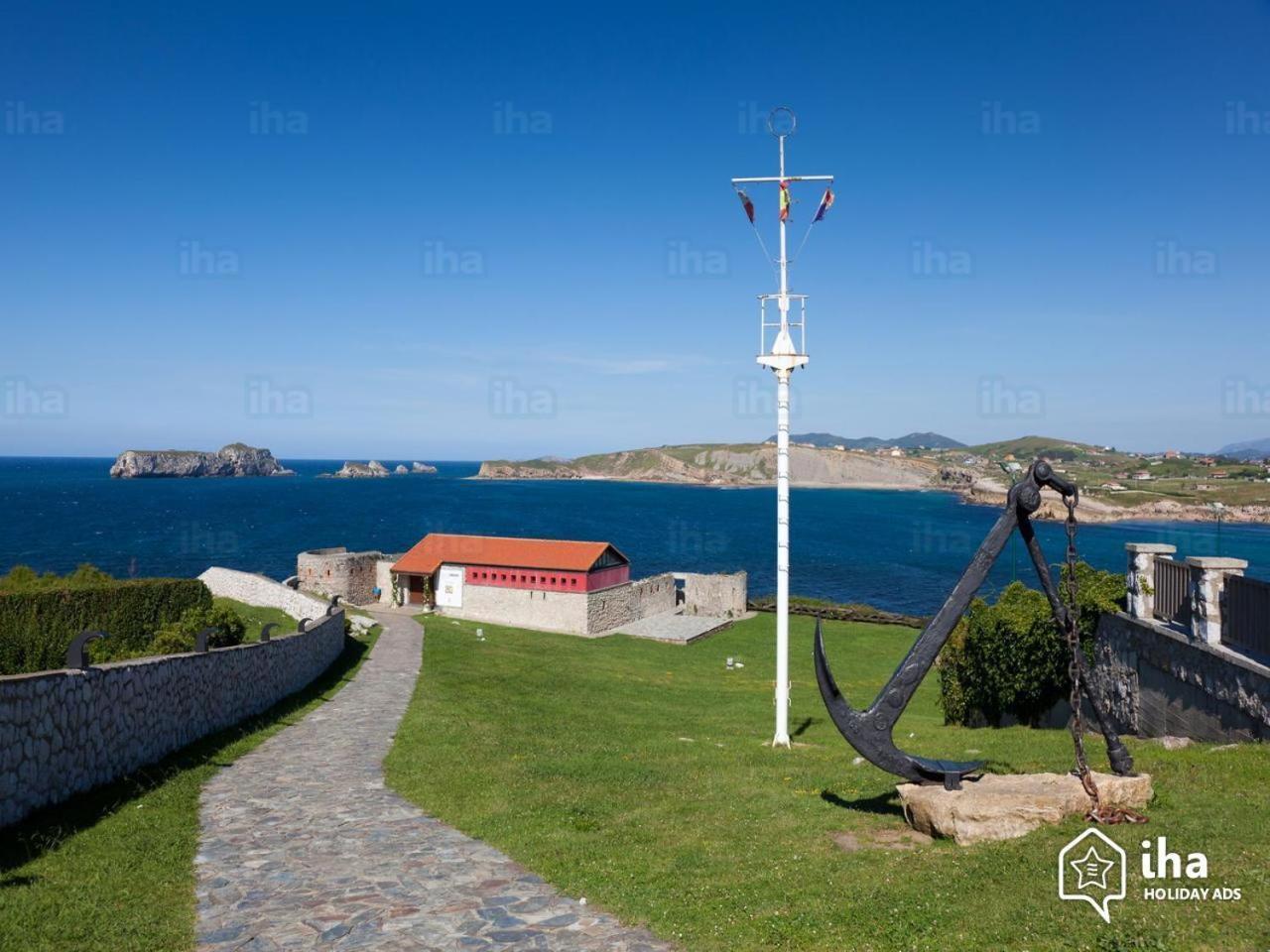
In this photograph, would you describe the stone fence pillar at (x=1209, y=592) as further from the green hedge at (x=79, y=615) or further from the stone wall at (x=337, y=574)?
the stone wall at (x=337, y=574)

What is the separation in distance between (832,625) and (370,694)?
3269 centimetres

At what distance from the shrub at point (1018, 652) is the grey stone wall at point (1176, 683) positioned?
2.45 feet

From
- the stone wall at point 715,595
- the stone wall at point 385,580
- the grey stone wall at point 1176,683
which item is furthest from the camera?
the stone wall at point 715,595

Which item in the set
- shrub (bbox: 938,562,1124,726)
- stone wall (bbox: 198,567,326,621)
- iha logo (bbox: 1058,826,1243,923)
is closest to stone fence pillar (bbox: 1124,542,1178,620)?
shrub (bbox: 938,562,1124,726)

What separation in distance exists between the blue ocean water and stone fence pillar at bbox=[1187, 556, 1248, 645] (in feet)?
98.8

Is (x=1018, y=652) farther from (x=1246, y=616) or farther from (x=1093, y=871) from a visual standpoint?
(x=1093, y=871)

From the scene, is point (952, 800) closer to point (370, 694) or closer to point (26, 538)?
point (370, 694)

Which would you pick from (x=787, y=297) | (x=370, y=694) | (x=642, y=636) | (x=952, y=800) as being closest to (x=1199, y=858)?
(x=952, y=800)

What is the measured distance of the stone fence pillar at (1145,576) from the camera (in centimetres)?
1755

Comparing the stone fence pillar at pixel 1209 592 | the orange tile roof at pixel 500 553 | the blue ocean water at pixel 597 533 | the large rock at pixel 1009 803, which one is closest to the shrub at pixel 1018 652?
the stone fence pillar at pixel 1209 592

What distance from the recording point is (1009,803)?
9.10 metres

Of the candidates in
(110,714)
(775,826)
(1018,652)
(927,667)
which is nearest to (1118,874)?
(927,667)

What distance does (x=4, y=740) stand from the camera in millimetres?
9711

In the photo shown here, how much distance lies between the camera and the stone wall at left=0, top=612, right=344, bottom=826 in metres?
10.0
